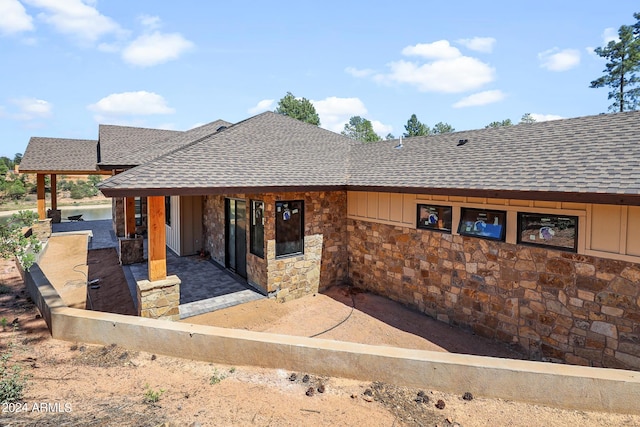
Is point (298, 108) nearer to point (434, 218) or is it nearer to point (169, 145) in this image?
point (169, 145)

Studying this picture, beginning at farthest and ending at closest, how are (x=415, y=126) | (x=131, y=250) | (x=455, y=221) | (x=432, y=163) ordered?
(x=415, y=126) < (x=131, y=250) < (x=432, y=163) < (x=455, y=221)

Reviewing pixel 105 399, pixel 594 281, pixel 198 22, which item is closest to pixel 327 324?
pixel 105 399

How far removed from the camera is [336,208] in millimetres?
9031

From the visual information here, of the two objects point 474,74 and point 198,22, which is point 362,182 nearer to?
point 198,22

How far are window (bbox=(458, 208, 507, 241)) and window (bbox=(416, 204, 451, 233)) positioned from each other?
0.31 m

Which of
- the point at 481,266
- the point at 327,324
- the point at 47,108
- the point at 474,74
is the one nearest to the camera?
the point at 481,266

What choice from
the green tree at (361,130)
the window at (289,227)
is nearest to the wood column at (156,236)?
the window at (289,227)

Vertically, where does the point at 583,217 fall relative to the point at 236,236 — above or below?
above

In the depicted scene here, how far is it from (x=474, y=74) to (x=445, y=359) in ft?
128

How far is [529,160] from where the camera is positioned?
244 inches

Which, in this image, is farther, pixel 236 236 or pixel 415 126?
pixel 415 126

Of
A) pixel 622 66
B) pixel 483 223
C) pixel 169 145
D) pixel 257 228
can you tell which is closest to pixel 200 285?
pixel 257 228

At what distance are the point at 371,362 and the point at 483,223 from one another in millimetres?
3590

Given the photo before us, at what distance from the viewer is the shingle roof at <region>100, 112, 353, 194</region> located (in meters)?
6.17
